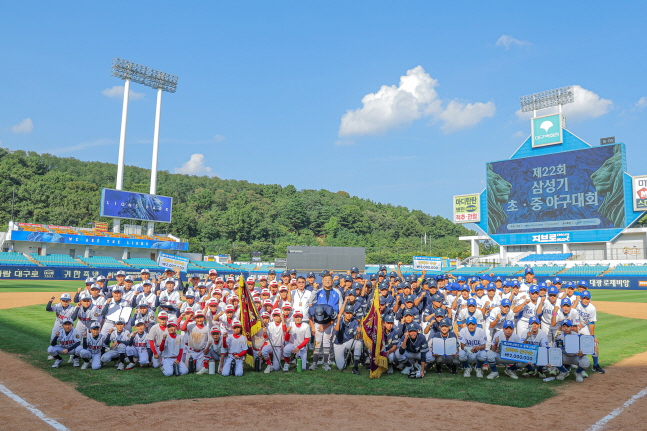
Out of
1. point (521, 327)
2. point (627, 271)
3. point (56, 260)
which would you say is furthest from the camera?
point (56, 260)

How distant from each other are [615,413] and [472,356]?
2974mm

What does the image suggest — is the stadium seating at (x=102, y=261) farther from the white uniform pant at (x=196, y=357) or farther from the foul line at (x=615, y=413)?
the foul line at (x=615, y=413)

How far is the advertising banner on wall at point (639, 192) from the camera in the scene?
167 feet

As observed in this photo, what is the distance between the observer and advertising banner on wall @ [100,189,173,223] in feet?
179

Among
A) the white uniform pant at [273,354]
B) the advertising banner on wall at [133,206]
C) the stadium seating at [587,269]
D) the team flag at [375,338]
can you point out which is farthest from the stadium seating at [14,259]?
the stadium seating at [587,269]

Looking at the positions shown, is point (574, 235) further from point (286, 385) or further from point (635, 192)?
point (286, 385)

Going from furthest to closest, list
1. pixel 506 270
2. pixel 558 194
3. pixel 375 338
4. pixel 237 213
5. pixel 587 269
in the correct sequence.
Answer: pixel 237 213 < pixel 558 194 < pixel 506 270 < pixel 587 269 < pixel 375 338

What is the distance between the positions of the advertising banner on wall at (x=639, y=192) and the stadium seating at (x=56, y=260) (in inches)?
2403

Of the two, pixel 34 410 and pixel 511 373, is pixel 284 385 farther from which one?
pixel 511 373

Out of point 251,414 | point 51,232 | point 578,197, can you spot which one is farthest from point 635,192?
point 51,232

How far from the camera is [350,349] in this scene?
1109cm

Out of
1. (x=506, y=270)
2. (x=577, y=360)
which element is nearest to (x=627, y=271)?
(x=506, y=270)

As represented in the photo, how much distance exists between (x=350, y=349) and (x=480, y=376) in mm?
2972

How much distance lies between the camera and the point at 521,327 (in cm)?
1117
